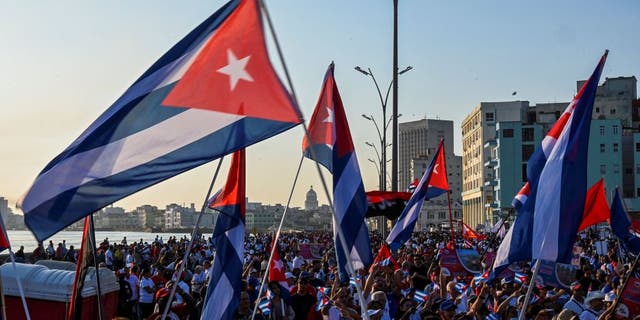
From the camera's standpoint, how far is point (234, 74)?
5.62 meters

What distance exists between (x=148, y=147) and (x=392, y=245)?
7.91 metres

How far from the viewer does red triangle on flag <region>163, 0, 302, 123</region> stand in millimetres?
5492

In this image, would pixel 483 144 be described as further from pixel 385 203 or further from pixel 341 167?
pixel 341 167

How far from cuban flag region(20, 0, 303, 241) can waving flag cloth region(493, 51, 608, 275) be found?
2.61 m

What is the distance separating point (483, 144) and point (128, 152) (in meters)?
108

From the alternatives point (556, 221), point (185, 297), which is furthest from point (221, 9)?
point (185, 297)

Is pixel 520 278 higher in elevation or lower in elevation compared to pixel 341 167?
lower

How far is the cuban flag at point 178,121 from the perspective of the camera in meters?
5.21

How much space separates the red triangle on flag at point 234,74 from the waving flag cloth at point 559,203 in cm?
266

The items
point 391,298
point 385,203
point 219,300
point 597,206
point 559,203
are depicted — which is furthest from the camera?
point 597,206

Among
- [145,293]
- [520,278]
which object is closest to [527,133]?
[520,278]

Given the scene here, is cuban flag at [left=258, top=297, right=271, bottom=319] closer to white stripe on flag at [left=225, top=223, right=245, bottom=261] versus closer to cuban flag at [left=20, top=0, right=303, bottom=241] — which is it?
white stripe on flag at [left=225, top=223, right=245, bottom=261]

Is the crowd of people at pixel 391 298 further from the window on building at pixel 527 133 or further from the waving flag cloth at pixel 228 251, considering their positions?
the window on building at pixel 527 133

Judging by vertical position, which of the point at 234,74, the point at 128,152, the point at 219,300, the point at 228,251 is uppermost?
the point at 234,74
